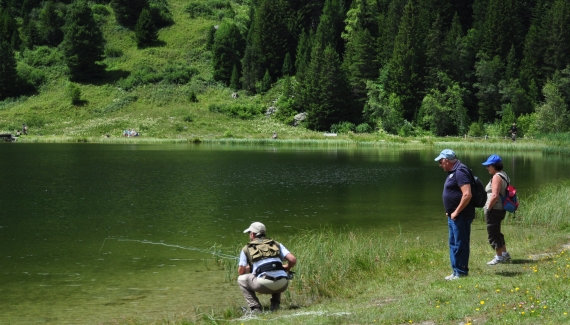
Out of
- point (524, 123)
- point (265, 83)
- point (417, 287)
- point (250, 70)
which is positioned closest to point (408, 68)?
point (524, 123)

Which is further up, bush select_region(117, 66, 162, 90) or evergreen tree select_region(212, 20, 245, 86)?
evergreen tree select_region(212, 20, 245, 86)

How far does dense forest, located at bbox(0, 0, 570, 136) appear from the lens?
78.6 m

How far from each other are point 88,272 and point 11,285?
1752mm

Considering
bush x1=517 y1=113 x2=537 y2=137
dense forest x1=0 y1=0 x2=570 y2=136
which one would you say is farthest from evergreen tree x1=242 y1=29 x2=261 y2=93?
bush x1=517 y1=113 x2=537 y2=137

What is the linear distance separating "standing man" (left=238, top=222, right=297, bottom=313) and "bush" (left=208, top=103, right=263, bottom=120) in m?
73.2

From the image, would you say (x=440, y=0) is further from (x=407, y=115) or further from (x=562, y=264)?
(x=562, y=264)

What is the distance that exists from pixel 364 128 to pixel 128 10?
55.1 m

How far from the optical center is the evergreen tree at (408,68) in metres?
Result: 83.2

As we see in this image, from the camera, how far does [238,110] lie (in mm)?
84000

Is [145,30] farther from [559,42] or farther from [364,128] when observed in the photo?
[559,42]

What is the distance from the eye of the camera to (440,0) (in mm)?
99750

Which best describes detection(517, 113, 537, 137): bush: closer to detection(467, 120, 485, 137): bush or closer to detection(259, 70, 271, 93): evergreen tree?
detection(467, 120, 485, 137): bush

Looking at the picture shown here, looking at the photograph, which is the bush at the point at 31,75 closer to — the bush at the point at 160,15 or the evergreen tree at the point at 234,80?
the bush at the point at 160,15

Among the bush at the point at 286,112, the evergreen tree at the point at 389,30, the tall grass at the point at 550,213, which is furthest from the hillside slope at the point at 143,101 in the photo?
the tall grass at the point at 550,213
